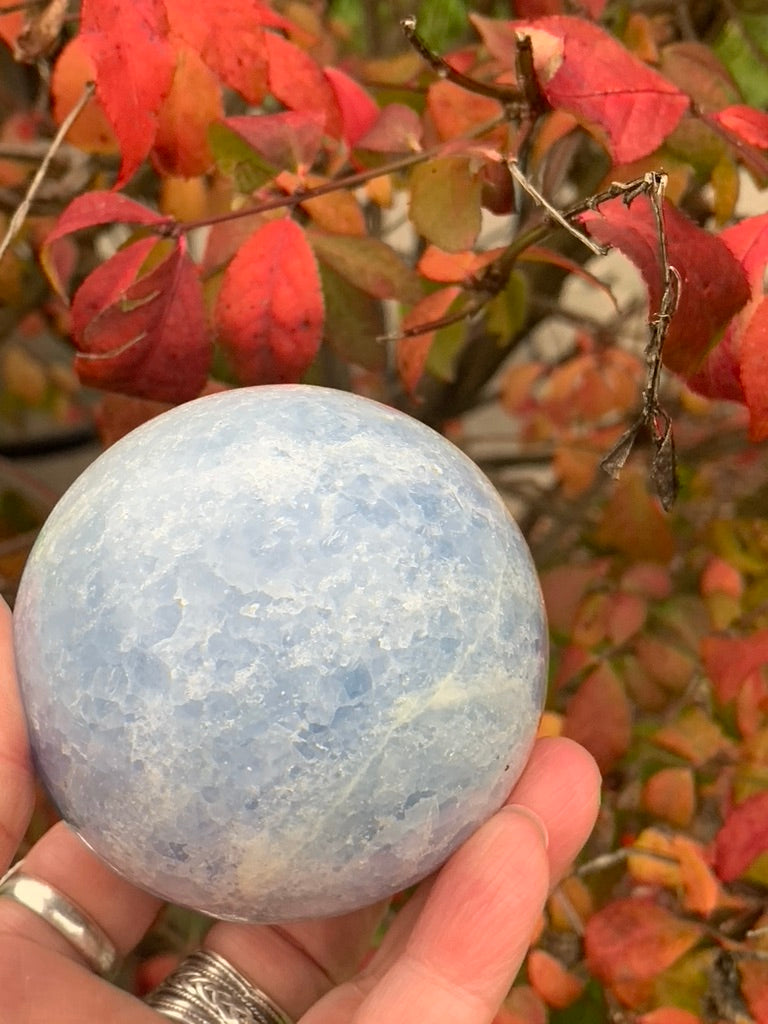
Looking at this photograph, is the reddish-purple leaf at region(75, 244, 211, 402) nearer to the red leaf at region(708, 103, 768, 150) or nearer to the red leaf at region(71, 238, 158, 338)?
the red leaf at region(71, 238, 158, 338)

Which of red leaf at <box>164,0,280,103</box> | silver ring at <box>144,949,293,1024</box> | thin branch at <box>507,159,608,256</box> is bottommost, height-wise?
silver ring at <box>144,949,293,1024</box>

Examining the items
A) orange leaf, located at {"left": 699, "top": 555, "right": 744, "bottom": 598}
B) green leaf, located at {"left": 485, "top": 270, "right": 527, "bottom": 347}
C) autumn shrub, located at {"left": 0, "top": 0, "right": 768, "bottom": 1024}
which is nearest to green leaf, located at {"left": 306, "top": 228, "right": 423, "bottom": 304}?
autumn shrub, located at {"left": 0, "top": 0, "right": 768, "bottom": 1024}

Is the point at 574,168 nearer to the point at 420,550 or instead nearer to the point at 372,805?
the point at 420,550

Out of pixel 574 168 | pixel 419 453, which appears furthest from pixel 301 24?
pixel 419 453

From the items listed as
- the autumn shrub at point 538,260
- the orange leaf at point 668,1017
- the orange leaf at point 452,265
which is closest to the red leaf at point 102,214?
the autumn shrub at point 538,260

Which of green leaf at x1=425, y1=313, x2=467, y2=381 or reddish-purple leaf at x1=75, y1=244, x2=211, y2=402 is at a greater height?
reddish-purple leaf at x1=75, y1=244, x2=211, y2=402

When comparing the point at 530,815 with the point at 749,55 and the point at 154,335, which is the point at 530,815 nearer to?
the point at 154,335
